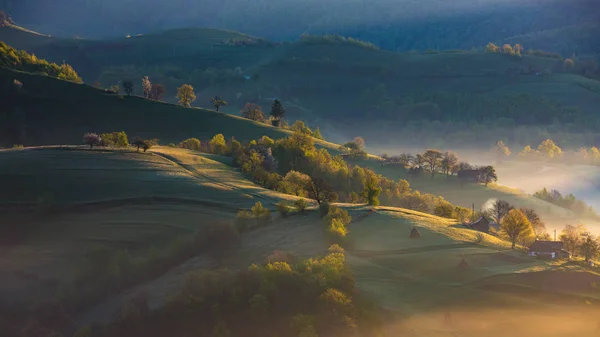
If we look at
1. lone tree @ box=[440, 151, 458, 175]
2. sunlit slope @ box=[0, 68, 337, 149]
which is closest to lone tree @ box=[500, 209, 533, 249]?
lone tree @ box=[440, 151, 458, 175]

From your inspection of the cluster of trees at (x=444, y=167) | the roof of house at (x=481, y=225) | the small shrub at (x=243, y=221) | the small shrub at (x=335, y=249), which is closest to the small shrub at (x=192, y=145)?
the small shrub at (x=243, y=221)

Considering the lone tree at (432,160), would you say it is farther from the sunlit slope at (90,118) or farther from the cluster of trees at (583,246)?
the cluster of trees at (583,246)

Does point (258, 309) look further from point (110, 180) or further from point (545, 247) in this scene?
point (110, 180)

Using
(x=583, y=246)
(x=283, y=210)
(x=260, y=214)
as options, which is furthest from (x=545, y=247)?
(x=260, y=214)

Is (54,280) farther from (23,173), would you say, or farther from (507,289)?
(507,289)

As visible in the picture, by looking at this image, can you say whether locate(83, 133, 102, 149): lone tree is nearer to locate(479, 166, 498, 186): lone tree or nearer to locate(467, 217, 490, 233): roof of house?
locate(467, 217, 490, 233): roof of house
